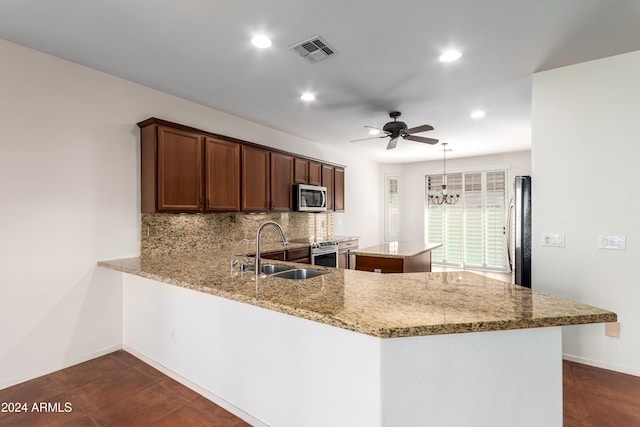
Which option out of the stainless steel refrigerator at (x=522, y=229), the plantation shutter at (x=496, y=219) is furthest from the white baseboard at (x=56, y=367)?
the plantation shutter at (x=496, y=219)

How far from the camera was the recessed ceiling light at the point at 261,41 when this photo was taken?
2.26 metres

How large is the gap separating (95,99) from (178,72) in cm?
78

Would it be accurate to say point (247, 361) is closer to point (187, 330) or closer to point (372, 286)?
point (187, 330)

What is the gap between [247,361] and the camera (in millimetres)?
1912

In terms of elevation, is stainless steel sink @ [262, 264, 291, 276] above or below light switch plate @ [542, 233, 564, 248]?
below

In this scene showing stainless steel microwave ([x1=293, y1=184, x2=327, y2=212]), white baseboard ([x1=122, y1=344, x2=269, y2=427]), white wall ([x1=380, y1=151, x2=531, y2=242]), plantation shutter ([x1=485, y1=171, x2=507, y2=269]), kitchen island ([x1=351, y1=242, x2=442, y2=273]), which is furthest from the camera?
white wall ([x1=380, y1=151, x2=531, y2=242])

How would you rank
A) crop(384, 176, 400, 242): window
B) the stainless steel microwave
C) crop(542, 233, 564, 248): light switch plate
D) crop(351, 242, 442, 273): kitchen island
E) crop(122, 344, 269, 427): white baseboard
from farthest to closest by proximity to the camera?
crop(384, 176, 400, 242): window → the stainless steel microwave → crop(351, 242, 442, 273): kitchen island → crop(542, 233, 564, 248): light switch plate → crop(122, 344, 269, 427): white baseboard

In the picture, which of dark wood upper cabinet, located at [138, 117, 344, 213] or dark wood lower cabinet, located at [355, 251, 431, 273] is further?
dark wood lower cabinet, located at [355, 251, 431, 273]

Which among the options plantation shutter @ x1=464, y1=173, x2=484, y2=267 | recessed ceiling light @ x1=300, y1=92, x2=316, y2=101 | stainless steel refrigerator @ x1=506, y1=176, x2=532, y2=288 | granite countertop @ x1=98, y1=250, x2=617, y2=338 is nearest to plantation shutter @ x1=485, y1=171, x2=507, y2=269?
plantation shutter @ x1=464, y1=173, x2=484, y2=267

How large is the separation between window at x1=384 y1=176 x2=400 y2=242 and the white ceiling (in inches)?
160

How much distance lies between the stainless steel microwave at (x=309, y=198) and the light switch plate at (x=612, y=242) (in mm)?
3381

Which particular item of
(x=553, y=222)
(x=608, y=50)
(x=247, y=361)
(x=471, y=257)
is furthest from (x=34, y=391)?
(x=471, y=257)

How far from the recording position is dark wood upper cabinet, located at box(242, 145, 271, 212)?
3877mm

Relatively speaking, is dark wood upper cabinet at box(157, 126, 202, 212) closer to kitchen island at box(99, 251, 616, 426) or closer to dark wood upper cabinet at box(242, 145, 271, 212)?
dark wood upper cabinet at box(242, 145, 271, 212)
